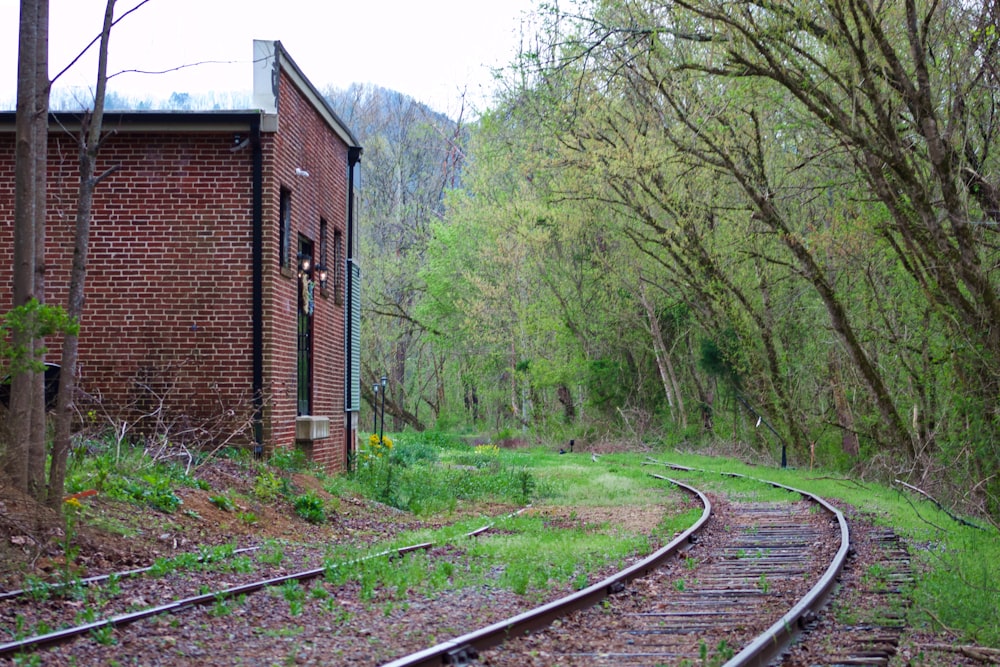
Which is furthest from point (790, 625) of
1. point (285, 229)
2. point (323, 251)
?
point (323, 251)

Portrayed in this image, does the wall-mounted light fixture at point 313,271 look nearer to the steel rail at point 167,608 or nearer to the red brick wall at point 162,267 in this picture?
the red brick wall at point 162,267

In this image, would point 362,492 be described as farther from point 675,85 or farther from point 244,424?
point 675,85

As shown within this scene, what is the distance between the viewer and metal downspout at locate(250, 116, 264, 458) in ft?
53.2

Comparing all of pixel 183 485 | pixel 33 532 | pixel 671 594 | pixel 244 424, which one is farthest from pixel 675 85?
pixel 33 532

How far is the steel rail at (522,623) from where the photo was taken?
655 cm

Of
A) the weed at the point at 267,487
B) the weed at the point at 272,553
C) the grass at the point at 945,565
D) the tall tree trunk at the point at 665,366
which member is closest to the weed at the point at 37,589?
the weed at the point at 272,553

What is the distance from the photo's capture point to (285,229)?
17.4 metres

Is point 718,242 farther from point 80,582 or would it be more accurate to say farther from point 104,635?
point 104,635

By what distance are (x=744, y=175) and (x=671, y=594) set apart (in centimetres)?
1483

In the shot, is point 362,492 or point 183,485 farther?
point 362,492

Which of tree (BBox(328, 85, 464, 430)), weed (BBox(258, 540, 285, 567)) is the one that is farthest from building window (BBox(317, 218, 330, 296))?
tree (BBox(328, 85, 464, 430))

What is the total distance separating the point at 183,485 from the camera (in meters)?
13.3

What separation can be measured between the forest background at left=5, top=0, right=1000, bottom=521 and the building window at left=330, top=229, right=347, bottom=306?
14.7 ft

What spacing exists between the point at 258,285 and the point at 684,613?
9.78m
